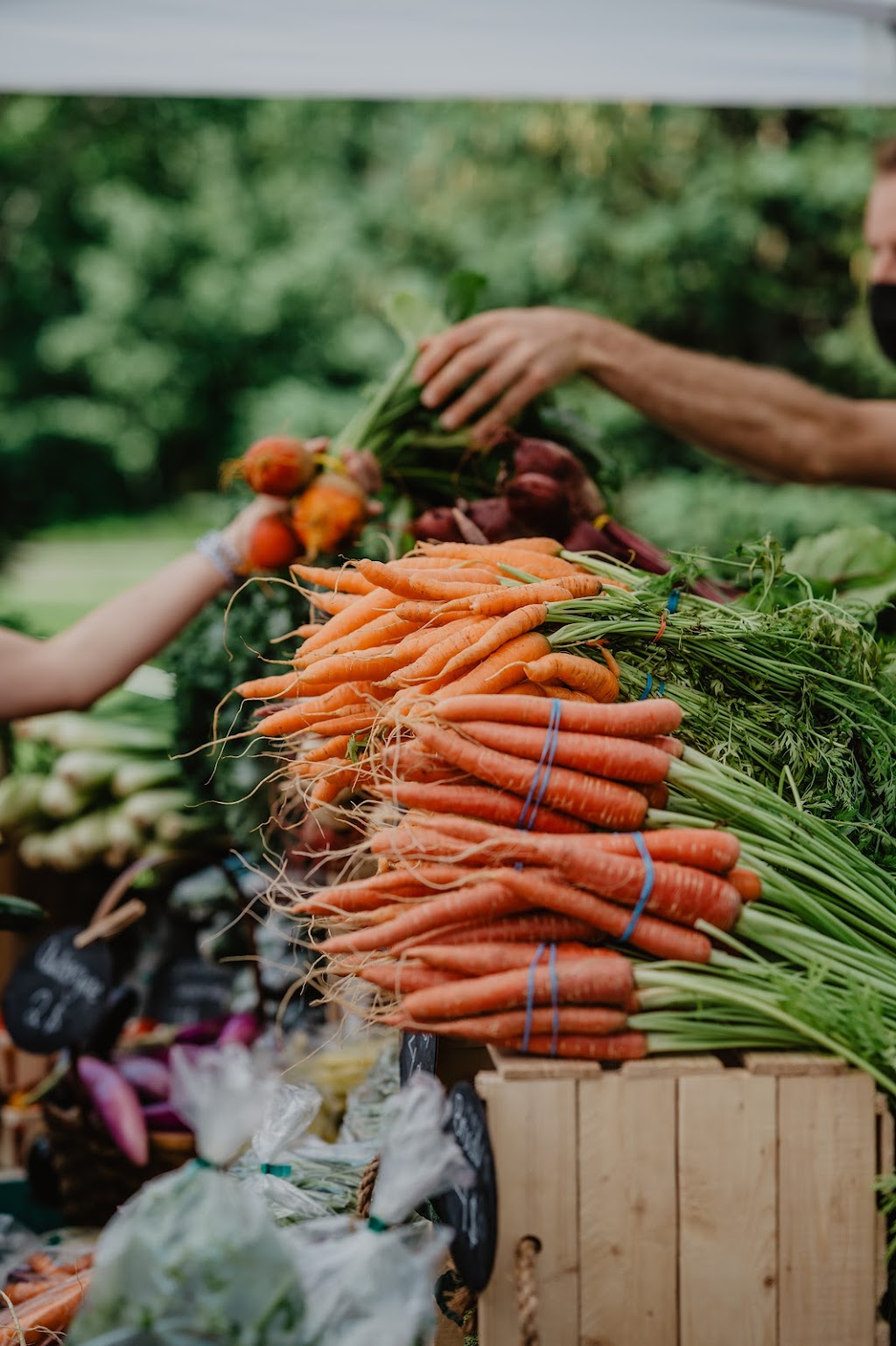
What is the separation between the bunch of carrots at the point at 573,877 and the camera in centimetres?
122

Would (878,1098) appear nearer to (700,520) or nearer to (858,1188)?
(858,1188)

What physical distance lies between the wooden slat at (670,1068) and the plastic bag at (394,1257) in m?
0.22

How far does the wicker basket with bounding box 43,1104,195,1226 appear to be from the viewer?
2092mm

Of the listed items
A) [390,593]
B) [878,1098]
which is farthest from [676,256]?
[878,1098]

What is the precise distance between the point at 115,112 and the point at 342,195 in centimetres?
218

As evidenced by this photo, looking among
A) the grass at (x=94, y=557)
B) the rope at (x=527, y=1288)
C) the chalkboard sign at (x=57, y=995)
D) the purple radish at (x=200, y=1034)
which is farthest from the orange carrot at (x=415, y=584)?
the grass at (x=94, y=557)

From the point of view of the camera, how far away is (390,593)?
1.57 metres

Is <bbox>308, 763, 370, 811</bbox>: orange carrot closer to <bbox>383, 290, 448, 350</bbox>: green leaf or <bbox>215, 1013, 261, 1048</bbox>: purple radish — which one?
<bbox>215, 1013, 261, 1048</bbox>: purple radish

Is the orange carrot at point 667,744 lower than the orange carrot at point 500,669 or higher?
lower

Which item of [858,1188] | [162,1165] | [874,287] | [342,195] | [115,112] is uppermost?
[115,112]

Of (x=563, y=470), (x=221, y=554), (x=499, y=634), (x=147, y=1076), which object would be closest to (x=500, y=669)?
(x=499, y=634)

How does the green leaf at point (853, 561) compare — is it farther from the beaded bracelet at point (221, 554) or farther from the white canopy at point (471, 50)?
the white canopy at point (471, 50)

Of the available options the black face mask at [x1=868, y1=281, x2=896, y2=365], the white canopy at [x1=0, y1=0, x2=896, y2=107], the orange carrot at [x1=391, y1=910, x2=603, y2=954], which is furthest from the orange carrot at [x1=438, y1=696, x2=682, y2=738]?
the white canopy at [x1=0, y1=0, x2=896, y2=107]

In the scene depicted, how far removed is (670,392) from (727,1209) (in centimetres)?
188
